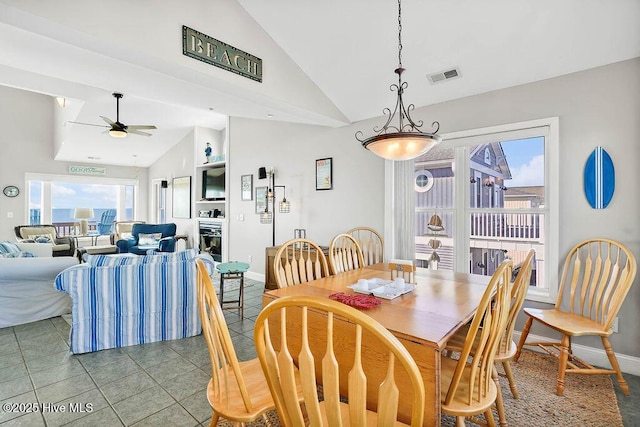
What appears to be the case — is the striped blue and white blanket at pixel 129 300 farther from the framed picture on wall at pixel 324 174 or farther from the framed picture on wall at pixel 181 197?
the framed picture on wall at pixel 181 197

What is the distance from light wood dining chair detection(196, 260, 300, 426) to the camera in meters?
1.25

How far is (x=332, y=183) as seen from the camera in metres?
4.50

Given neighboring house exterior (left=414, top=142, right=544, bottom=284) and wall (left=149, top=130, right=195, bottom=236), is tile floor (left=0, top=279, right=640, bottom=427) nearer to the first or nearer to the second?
Answer: neighboring house exterior (left=414, top=142, right=544, bottom=284)

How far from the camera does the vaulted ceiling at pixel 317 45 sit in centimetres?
226

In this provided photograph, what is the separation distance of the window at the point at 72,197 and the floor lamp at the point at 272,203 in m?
6.43

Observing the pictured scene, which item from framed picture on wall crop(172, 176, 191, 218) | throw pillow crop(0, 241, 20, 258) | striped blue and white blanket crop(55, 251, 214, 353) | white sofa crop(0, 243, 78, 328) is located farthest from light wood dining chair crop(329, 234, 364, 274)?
framed picture on wall crop(172, 176, 191, 218)

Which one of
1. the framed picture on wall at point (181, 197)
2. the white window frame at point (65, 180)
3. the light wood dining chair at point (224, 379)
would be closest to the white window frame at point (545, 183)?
the light wood dining chair at point (224, 379)

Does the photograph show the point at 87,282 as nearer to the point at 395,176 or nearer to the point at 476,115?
the point at 395,176

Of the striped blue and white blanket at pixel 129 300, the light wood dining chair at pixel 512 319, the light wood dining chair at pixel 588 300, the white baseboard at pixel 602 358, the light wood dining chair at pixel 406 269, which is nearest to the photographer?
the light wood dining chair at pixel 512 319

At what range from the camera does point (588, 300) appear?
2631 mm

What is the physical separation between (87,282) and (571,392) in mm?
3920

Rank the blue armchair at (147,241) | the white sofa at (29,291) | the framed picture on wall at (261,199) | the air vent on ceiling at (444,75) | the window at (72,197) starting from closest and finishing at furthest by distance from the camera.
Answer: the air vent on ceiling at (444,75), the white sofa at (29,291), the framed picture on wall at (261,199), the blue armchair at (147,241), the window at (72,197)

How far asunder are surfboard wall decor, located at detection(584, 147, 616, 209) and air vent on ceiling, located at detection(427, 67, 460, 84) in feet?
4.43

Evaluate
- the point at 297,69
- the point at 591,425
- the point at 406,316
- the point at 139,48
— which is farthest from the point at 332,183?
the point at 591,425
